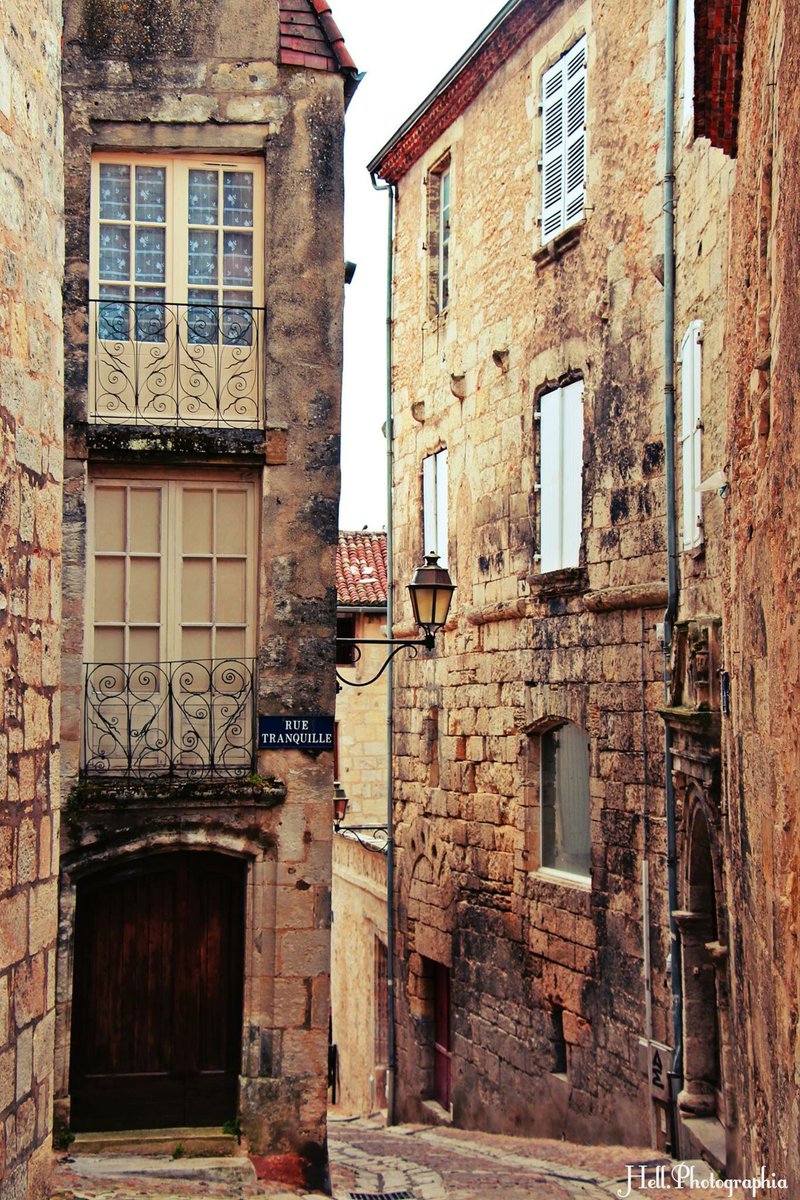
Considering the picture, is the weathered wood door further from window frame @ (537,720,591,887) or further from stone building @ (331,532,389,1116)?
stone building @ (331,532,389,1116)

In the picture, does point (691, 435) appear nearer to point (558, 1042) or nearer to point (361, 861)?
point (558, 1042)

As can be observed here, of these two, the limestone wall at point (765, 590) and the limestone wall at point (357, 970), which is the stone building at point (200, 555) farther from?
the limestone wall at point (357, 970)

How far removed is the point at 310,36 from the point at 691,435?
389cm

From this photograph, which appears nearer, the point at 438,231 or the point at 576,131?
the point at 576,131

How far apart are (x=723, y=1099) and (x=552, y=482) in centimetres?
577

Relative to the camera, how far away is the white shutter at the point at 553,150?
13867mm

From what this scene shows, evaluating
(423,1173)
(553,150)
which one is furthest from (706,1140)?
(553,150)

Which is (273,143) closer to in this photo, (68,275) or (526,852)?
(68,275)

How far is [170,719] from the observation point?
33.6ft

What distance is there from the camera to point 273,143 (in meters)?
10.5

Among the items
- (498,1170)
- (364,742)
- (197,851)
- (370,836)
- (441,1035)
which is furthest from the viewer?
(364,742)

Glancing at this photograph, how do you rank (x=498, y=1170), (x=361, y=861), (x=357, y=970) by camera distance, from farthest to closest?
(x=357, y=970)
(x=361, y=861)
(x=498, y=1170)

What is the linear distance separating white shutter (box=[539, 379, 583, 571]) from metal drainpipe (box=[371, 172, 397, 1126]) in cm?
Answer: 398

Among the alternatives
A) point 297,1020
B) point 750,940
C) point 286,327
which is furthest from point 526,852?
point 750,940
